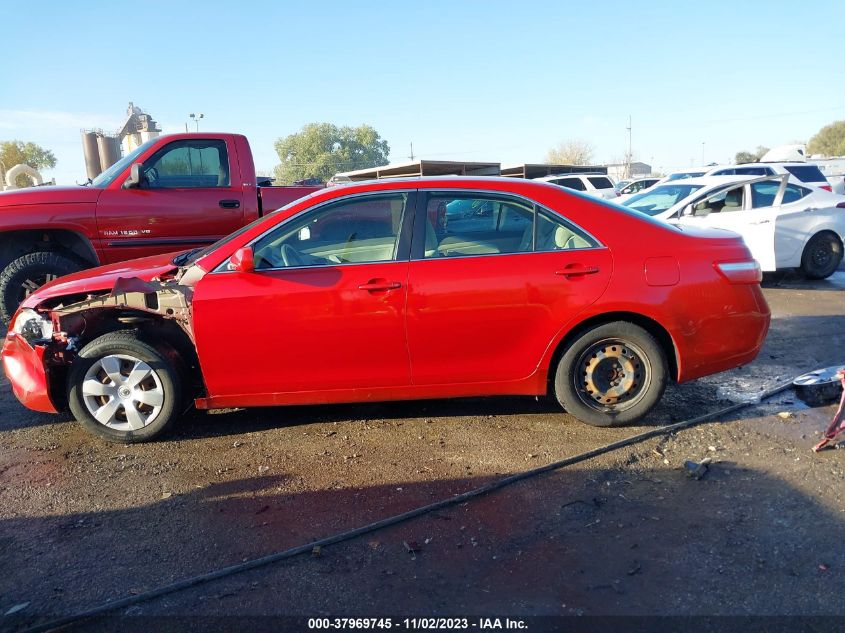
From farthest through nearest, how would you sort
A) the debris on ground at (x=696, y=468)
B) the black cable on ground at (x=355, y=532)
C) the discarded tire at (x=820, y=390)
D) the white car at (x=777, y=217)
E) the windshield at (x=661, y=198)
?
the windshield at (x=661, y=198), the white car at (x=777, y=217), the discarded tire at (x=820, y=390), the debris on ground at (x=696, y=468), the black cable on ground at (x=355, y=532)

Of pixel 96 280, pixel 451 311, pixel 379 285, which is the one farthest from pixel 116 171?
pixel 451 311

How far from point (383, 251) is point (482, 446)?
143 cm

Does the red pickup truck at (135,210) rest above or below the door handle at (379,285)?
above

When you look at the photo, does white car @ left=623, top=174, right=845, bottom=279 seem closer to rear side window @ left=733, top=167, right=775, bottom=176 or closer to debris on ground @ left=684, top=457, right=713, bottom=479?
debris on ground @ left=684, top=457, right=713, bottom=479

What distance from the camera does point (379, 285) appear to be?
4043mm

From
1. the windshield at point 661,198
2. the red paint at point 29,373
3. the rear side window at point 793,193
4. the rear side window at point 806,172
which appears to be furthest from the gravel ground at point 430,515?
the rear side window at point 806,172

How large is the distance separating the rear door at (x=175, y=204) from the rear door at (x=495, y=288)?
347 cm

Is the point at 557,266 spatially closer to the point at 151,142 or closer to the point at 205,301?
the point at 205,301

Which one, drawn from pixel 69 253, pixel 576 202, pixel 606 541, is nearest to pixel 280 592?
pixel 606 541

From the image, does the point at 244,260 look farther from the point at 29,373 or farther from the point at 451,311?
the point at 29,373

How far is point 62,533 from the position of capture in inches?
129

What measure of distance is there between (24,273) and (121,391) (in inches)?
132

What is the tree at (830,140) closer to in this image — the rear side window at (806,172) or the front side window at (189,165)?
the rear side window at (806,172)

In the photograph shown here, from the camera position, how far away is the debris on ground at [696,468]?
3.66m
